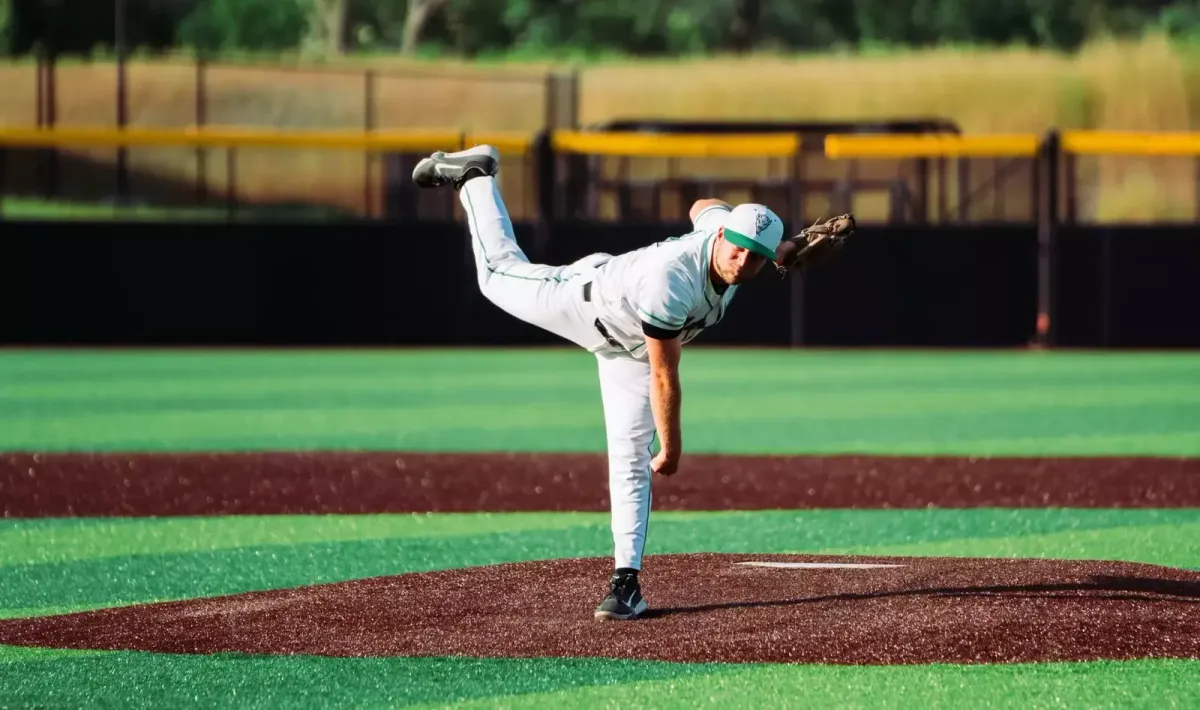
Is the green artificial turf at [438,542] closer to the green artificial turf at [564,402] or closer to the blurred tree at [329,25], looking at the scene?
the green artificial turf at [564,402]

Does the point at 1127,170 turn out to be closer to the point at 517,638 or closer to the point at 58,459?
the point at 58,459

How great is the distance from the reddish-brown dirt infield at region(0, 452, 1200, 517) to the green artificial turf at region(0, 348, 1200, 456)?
871 mm

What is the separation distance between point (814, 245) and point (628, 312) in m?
0.67

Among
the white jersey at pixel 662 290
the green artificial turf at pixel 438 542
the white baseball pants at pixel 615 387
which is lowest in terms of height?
the green artificial turf at pixel 438 542

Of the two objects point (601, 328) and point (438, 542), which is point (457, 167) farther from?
point (438, 542)

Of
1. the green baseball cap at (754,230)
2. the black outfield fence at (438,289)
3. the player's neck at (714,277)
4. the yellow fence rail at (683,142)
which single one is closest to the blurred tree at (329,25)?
the yellow fence rail at (683,142)

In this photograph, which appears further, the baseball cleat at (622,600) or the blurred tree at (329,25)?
the blurred tree at (329,25)

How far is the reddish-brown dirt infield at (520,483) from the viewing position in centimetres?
976

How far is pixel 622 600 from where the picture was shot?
612 centimetres

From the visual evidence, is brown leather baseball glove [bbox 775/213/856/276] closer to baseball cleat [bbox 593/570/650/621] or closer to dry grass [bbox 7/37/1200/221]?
baseball cleat [bbox 593/570/650/621]

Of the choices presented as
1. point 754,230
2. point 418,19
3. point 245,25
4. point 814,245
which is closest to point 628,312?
point 754,230

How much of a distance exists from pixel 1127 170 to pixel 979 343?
564 inches

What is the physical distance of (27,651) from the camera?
570 centimetres

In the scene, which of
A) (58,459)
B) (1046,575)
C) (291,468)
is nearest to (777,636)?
(1046,575)
